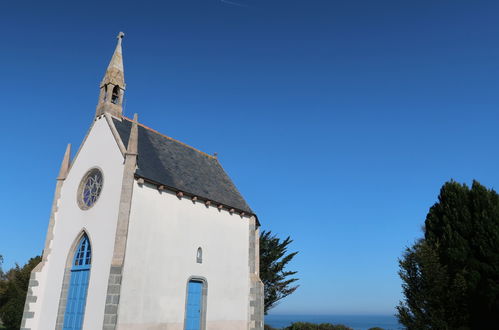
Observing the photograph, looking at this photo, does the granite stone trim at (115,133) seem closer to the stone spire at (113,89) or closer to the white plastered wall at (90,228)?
the white plastered wall at (90,228)

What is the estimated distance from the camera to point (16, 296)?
87.1ft

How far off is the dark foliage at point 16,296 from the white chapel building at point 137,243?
948cm

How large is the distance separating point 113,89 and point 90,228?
330 inches

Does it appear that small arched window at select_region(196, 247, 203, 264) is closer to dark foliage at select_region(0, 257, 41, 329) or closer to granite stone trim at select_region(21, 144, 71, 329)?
granite stone trim at select_region(21, 144, 71, 329)

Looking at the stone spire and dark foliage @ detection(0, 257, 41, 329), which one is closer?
the stone spire

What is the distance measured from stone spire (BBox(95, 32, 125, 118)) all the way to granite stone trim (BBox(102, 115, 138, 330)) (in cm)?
406

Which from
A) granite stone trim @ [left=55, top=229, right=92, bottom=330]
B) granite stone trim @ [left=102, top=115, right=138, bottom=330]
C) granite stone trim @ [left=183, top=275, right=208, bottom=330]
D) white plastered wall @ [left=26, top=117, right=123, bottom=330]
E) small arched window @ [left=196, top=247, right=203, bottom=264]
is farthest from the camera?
small arched window @ [left=196, top=247, right=203, bottom=264]

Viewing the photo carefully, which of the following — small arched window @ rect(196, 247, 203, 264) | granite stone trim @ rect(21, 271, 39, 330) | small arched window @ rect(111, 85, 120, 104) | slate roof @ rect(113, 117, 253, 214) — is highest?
small arched window @ rect(111, 85, 120, 104)

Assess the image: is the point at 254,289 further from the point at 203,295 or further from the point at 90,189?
the point at 90,189

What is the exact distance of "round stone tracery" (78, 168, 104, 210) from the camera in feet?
57.8

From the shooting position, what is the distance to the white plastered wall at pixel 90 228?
1527cm

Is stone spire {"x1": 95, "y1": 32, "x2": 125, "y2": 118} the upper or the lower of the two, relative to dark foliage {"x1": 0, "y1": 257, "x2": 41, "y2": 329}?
upper

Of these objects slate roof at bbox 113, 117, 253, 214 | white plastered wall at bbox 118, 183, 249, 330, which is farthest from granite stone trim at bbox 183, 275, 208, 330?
slate roof at bbox 113, 117, 253, 214

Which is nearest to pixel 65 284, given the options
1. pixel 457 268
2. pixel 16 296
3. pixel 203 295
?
pixel 203 295
